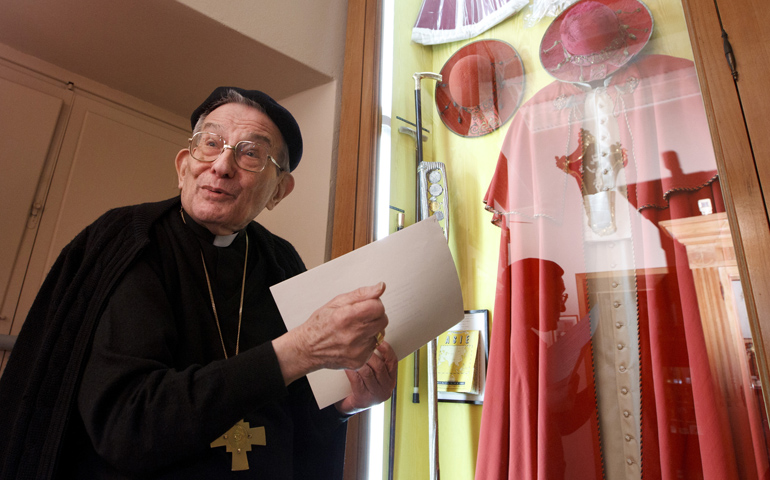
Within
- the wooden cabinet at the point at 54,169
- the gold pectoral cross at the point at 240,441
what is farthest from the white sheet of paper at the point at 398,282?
the wooden cabinet at the point at 54,169

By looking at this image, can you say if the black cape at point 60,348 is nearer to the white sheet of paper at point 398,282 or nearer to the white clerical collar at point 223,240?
the white clerical collar at point 223,240

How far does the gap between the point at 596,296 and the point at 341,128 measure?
1053 millimetres

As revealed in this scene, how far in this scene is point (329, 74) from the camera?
191 cm

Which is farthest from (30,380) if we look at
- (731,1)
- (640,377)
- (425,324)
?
(731,1)

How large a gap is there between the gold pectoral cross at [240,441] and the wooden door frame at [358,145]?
55 centimetres

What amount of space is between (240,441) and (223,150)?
2.01 ft

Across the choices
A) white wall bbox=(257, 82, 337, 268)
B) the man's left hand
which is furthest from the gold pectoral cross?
white wall bbox=(257, 82, 337, 268)

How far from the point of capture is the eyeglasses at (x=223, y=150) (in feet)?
3.66

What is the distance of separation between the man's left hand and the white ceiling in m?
1.26

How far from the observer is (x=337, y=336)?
2.44ft

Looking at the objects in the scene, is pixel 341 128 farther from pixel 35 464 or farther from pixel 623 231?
pixel 35 464

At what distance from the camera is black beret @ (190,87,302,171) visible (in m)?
1.18

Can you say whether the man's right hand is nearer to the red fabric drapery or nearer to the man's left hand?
the man's left hand

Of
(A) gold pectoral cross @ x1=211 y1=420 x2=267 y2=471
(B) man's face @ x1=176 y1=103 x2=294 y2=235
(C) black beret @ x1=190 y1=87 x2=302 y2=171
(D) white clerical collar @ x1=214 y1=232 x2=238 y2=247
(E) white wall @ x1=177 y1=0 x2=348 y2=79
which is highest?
(E) white wall @ x1=177 y1=0 x2=348 y2=79
